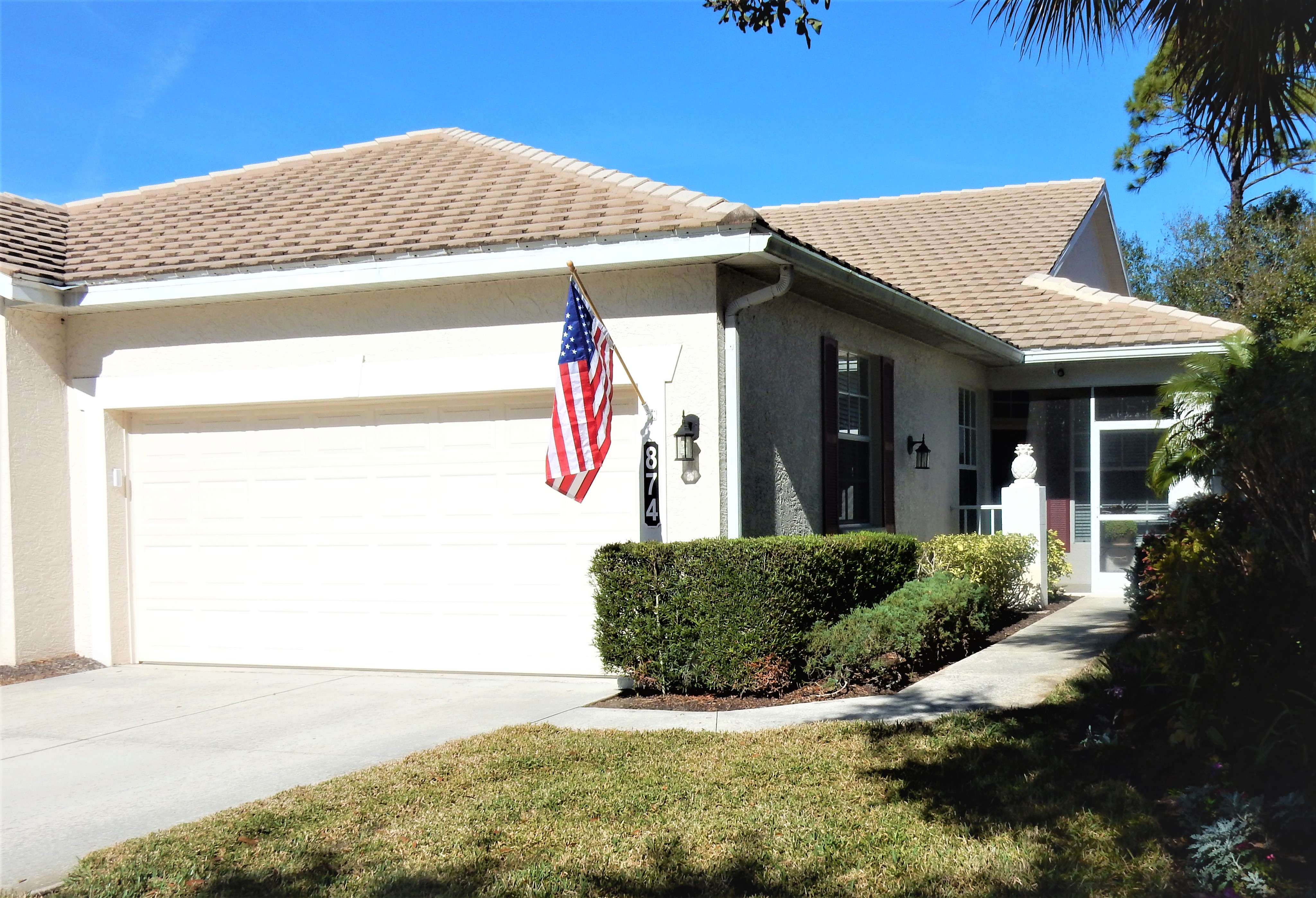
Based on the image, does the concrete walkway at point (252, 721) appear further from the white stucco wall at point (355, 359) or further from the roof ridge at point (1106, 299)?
the roof ridge at point (1106, 299)

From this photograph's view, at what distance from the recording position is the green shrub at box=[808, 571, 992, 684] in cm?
802

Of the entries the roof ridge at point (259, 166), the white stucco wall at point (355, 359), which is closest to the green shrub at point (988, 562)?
the white stucco wall at point (355, 359)

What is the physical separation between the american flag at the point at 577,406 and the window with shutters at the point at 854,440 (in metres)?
3.38

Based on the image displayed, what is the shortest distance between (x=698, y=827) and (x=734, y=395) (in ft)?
13.9

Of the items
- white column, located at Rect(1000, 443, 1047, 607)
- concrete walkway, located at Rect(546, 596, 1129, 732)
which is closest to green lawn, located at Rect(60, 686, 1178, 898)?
concrete walkway, located at Rect(546, 596, 1129, 732)

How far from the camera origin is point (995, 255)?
17.1 m

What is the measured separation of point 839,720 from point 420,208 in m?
6.17

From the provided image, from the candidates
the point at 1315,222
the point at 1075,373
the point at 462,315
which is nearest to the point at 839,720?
the point at 462,315

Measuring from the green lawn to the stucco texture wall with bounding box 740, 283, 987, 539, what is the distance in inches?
122

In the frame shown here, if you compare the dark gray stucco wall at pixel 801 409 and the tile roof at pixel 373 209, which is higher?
the tile roof at pixel 373 209

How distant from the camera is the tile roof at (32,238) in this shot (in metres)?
10.0

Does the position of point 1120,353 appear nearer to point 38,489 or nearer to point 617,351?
point 617,351

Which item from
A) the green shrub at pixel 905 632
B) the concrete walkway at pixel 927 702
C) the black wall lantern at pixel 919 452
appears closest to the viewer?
the concrete walkway at pixel 927 702

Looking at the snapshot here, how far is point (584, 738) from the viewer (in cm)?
678
